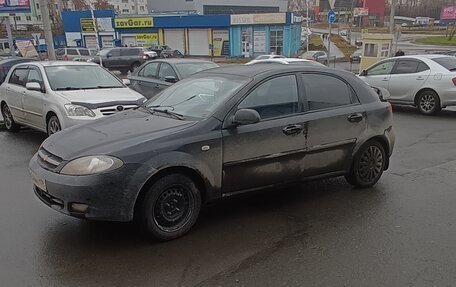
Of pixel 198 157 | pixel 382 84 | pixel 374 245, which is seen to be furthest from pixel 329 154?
pixel 382 84

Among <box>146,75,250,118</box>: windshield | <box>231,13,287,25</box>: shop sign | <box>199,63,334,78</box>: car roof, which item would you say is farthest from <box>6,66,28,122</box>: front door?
<box>231,13,287,25</box>: shop sign

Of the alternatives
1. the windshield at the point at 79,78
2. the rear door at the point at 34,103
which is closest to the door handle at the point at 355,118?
the windshield at the point at 79,78

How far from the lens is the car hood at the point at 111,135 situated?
3.97m

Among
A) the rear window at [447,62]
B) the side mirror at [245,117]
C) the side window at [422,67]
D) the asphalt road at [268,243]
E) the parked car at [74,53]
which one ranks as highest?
the side mirror at [245,117]

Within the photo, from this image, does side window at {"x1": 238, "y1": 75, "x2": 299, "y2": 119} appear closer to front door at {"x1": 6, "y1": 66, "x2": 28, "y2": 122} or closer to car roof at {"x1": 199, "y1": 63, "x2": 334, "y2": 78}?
car roof at {"x1": 199, "y1": 63, "x2": 334, "y2": 78}

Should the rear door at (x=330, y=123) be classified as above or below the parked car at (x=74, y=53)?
→ above

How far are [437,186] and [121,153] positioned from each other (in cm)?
404

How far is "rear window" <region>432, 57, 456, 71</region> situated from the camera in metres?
11.2

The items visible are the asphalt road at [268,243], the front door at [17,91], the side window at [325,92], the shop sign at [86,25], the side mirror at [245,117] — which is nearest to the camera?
the asphalt road at [268,243]

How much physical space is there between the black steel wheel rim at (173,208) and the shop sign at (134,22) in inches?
1926

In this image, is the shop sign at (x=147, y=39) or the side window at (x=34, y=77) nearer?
the side window at (x=34, y=77)

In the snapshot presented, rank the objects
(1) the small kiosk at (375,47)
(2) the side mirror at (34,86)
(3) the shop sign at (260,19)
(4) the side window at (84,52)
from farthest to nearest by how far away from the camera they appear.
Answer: (3) the shop sign at (260,19)
(4) the side window at (84,52)
(1) the small kiosk at (375,47)
(2) the side mirror at (34,86)

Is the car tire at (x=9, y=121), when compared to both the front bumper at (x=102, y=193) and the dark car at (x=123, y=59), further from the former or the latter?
the dark car at (x=123, y=59)

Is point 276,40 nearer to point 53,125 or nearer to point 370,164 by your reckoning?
point 53,125
